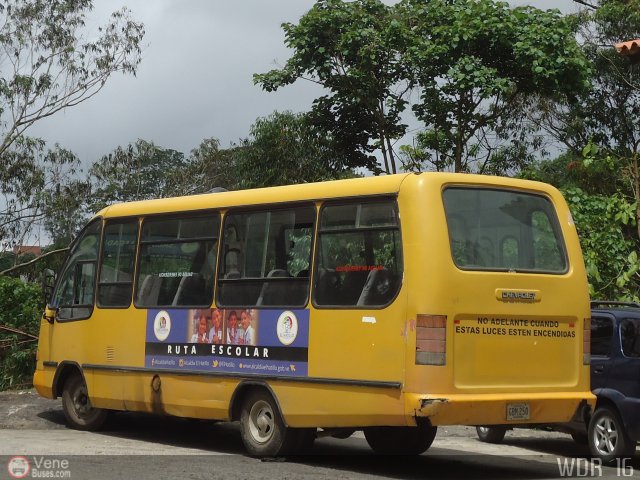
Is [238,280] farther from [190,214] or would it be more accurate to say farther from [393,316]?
[393,316]

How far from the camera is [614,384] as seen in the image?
39.9ft

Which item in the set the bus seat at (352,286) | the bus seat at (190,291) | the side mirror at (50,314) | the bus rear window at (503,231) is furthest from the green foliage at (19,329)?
the bus rear window at (503,231)

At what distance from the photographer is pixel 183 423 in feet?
48.8

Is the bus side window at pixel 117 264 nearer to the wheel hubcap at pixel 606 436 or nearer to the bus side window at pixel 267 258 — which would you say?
the bus side window at pixel 267 258

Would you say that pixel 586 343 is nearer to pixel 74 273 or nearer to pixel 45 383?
pixel 74 273

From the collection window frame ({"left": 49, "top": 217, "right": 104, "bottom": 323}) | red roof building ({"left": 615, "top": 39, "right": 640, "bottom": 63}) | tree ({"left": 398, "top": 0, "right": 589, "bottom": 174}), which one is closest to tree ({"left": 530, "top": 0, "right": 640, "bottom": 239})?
tree ({"left": 398, "top": 0, "right": 589, "bottom": 174})

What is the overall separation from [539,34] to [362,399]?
49.2ft

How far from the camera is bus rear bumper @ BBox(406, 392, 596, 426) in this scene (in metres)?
9.39

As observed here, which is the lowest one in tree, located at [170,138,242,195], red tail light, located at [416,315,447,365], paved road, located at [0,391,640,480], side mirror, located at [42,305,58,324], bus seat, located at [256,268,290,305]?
paved road, located at [0,391,640,480]

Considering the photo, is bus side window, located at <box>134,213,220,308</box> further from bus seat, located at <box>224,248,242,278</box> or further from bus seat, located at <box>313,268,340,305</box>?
bus seat, located at <box>313,268,340,305</box>

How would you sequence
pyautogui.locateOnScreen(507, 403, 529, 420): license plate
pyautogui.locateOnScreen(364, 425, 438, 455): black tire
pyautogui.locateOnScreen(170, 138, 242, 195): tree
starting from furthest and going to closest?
pyautogui.locateOnScreen(170, 138, 242, 195): tree
pyautogui.locateOnScreen(364, 425, 438, 455): black tire
pyautogui.locateOnScreen(507, 403, 529, 420): license plate

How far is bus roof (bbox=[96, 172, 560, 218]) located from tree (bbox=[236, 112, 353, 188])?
14.3 metres

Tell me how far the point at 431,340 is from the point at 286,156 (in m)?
20.0

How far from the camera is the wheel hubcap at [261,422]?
36.3 ft
